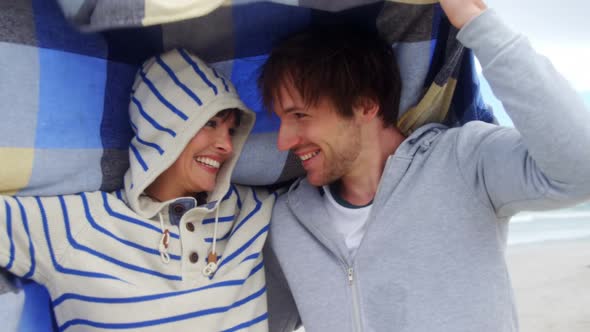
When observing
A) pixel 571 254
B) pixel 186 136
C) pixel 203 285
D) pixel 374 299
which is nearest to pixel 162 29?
pixel 186 136

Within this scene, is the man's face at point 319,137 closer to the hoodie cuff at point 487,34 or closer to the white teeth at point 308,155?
the white teeth at point 308,155

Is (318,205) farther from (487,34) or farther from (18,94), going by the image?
(18,94)

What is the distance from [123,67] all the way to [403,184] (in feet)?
2.32

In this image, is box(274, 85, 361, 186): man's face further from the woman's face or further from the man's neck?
the woman's face

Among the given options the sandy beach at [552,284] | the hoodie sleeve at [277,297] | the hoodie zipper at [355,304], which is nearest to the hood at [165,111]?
the hoodie sleeve at [277,297]

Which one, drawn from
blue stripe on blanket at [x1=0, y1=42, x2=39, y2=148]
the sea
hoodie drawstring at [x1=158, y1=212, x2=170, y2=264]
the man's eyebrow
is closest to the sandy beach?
the sea

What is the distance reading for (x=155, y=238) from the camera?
1224 millimetres

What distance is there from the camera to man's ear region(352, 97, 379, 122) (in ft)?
4.66

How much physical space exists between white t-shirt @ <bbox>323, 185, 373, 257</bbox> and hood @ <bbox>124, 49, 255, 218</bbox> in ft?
0.86

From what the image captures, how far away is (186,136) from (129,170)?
16 cm

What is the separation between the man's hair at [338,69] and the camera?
4.56 feet

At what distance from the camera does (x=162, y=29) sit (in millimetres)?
1324

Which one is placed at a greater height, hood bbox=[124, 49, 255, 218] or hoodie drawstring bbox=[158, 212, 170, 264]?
hood bbox=[124, 49, 255, 218]

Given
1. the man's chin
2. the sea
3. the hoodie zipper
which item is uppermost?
the man's chin
